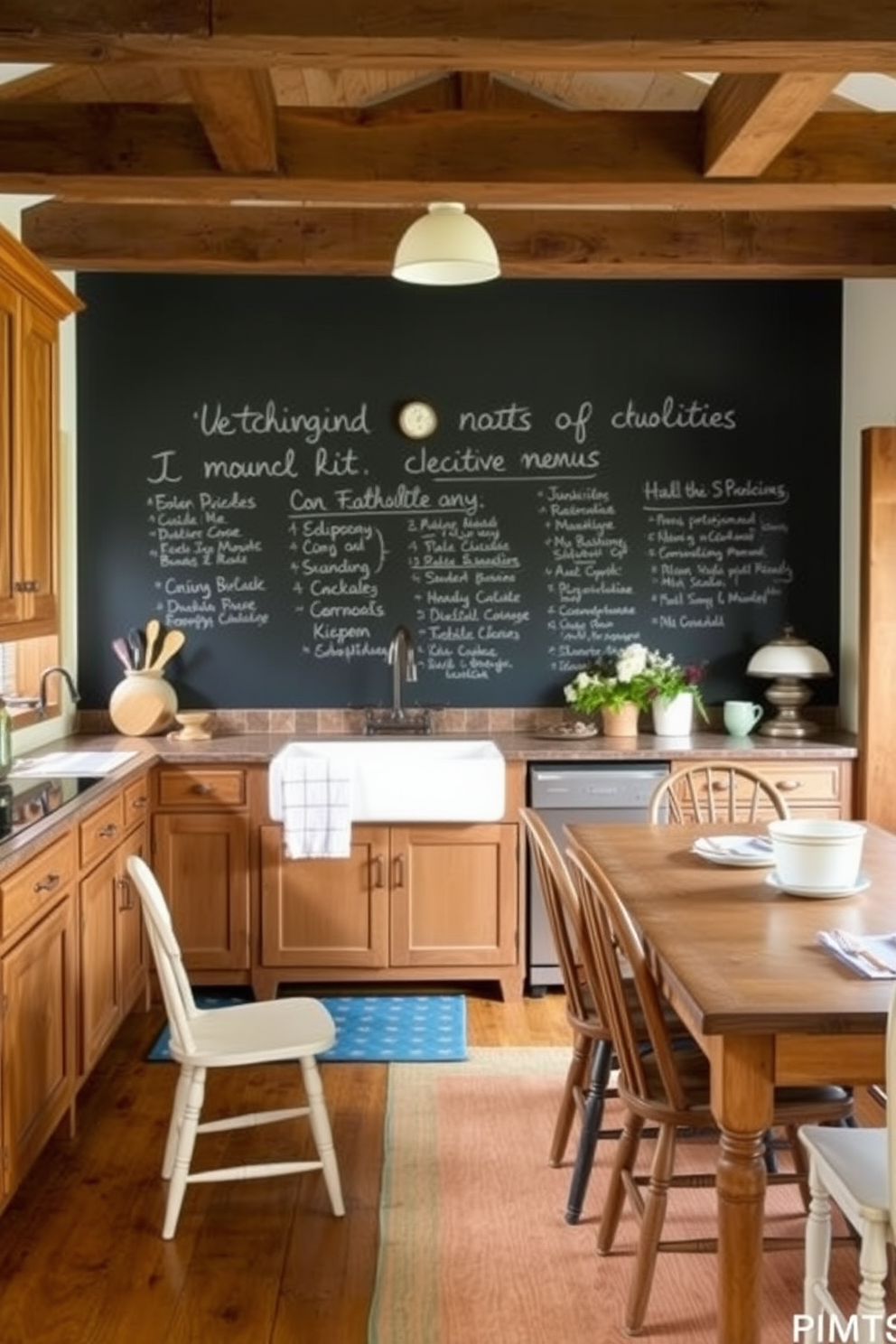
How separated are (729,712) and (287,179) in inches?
96.9

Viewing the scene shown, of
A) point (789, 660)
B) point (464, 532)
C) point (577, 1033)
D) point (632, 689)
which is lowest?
point (577, 1033)

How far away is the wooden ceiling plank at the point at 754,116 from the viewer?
331 centimetres

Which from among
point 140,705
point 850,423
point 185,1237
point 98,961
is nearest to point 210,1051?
point 185,1237

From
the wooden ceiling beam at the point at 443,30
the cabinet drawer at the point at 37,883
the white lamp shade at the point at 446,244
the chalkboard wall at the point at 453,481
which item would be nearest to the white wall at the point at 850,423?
the chalkboard wall at the point at 453,481

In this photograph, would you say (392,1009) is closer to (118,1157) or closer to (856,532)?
(118,1157)

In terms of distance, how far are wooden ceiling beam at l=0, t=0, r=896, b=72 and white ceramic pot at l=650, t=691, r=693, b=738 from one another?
8.67 feet

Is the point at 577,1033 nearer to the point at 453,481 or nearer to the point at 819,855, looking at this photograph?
the point at 819,855

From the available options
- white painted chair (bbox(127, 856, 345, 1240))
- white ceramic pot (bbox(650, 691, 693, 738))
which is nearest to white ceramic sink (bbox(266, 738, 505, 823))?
white ceramic pot (bbox(650, 691, 693, 738))

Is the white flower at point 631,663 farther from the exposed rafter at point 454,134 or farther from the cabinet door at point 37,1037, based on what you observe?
the cabinet door at point 37,1037

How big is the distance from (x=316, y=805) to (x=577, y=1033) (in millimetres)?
1524

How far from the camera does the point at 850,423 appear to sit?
539cm

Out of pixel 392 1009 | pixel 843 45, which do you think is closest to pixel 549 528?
pixel 392 1009

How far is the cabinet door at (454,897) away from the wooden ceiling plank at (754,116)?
2.18 meters

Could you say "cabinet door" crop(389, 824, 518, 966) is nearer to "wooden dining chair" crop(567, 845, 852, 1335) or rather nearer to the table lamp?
the table lamp
